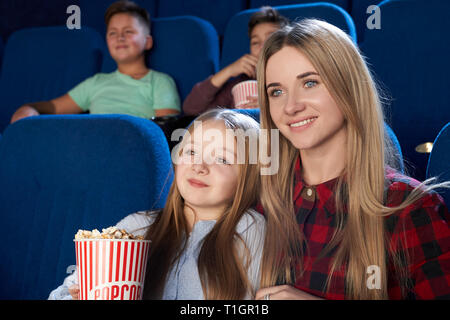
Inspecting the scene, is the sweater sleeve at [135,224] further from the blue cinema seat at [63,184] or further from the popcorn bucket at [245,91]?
the popcorn bucket at [245,91]

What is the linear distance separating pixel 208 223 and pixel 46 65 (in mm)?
1079

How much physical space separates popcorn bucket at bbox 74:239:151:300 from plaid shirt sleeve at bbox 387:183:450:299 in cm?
23

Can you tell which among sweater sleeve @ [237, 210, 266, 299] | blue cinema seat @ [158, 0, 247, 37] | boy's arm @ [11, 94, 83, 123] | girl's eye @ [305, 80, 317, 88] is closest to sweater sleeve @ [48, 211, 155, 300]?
sweater sleeve @ [237, 210, 266, 299]

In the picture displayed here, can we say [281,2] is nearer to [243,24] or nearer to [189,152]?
[243,24]

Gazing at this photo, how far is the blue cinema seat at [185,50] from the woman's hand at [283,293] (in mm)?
894

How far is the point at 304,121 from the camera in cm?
53

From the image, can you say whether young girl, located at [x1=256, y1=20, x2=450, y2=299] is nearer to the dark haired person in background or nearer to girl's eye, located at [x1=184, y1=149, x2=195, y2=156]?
girl's eye, located at [x1=184, y1=149, x2=195, y2=156]

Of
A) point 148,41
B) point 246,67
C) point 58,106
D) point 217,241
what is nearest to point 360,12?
point 246,67

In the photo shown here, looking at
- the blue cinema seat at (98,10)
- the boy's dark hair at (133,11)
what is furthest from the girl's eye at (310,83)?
the blue cinema seat at (98,10)

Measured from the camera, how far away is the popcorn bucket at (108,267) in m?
0.44

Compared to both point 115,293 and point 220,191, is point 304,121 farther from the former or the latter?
point 115,293

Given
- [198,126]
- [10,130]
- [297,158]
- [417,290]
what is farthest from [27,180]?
[417,290]

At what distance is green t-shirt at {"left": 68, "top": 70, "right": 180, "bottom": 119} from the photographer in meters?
1.27

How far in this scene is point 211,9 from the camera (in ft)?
5.13
